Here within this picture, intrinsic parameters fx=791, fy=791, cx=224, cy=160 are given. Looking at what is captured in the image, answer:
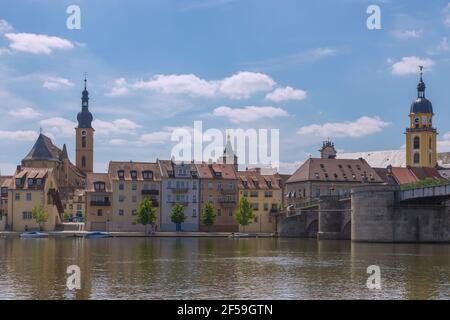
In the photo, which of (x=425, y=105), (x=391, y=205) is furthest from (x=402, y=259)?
(x=425, y=105)

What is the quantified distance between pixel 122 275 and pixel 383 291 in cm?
1763

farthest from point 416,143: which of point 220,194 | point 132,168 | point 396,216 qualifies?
point 396,216

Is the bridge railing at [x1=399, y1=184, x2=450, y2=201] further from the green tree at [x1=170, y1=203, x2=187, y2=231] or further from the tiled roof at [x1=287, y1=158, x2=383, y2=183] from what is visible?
the green tree at [x1=170, y1=203, x2=187, y2=231]

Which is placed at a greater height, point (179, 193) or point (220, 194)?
point (179, 193)

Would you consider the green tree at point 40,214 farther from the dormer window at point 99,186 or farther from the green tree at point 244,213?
the green tree at point 244,213

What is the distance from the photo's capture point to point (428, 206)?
101125 millimetres

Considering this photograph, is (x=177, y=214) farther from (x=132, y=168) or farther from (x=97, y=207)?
(x=97, y=207)

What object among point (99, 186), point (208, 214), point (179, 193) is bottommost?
point (208, 214)

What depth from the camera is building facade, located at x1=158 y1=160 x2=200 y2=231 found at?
475ft

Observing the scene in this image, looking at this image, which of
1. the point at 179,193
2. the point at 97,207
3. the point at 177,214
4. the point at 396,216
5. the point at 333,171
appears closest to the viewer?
the point at 396,216

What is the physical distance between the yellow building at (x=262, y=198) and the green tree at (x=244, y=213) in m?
8.80

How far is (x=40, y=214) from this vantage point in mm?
137125

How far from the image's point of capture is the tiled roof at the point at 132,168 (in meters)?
144

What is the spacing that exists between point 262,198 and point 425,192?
2391 inches
